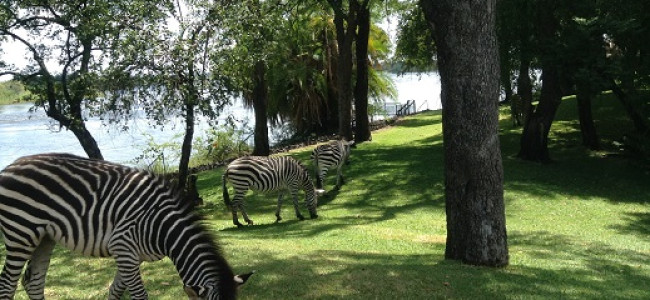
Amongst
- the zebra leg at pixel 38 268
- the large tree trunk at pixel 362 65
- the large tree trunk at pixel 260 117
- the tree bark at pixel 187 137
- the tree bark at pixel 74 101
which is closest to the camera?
the zebra leg at pixel 38 268

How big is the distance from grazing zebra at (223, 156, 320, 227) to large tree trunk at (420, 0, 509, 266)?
666cm

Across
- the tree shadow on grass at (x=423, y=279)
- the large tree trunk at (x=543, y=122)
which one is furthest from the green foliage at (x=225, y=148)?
the tree shadow on grass at (x=423, y=279)

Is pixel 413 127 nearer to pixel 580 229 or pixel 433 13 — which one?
pixel 580 229

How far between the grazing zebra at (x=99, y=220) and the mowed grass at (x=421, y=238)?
0.76 metres

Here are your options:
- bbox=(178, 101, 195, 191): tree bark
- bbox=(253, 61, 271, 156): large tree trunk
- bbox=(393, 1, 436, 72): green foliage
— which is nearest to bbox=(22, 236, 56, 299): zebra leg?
bbox=(178, 101, 195, 191): tree bark

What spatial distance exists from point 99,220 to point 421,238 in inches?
318

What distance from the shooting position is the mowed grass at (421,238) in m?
7.45

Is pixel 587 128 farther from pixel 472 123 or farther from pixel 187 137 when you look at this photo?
pixel 472 123

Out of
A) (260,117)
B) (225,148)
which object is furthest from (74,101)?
(225,148)

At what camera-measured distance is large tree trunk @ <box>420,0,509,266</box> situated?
8.25 meters

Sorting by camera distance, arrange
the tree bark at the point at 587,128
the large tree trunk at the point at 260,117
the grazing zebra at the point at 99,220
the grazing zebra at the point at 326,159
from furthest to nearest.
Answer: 1. the large tree trunk at the point at 260,117
2. the tree bark at the point at 587,128
3. the grazing zebra at the point at 326,159
4. the grazing zebra at the point at 99,220

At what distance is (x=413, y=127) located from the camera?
34.5 meters

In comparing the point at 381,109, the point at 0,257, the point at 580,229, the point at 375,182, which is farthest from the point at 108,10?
the point at 381,109

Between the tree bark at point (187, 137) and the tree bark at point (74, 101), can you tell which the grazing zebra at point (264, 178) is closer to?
the tree bark at point (187, 137)
